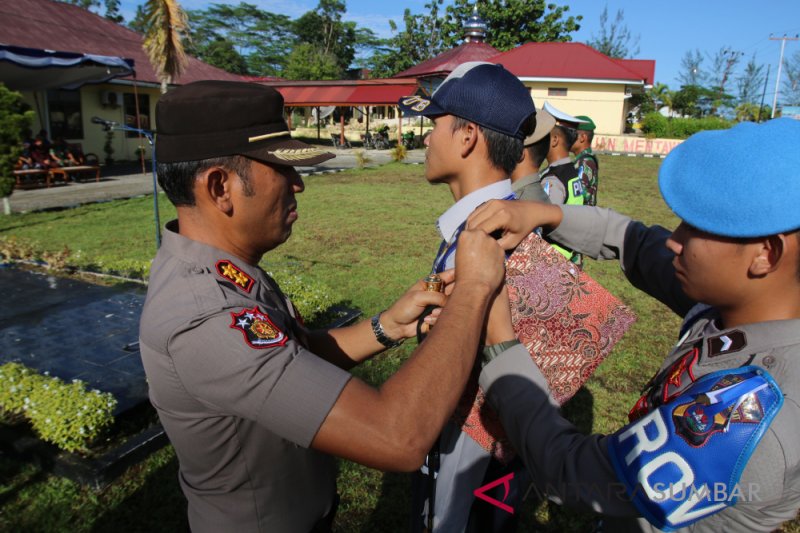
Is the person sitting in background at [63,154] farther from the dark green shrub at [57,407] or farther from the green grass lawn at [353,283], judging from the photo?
the dark green shrub at [57,407]

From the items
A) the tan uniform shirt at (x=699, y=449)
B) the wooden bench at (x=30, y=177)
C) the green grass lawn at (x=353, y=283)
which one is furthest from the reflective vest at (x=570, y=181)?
the wooden bench at (x=30, y=177)

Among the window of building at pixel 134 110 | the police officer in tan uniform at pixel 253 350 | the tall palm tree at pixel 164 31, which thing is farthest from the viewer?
the window of building at pixel 134 110

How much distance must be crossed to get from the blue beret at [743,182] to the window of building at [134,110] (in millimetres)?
23413

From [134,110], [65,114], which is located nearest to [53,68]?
[65,114]

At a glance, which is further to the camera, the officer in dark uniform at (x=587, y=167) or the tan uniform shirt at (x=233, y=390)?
the officer in dark uniform at (x=587, y=167)

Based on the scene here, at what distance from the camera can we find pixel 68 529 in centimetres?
293

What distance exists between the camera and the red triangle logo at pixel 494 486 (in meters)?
1.87

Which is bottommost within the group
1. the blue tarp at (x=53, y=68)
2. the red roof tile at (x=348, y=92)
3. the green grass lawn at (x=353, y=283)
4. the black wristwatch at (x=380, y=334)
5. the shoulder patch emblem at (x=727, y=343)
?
the green grass lawn at (x=353, y=283)

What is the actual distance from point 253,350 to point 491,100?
3.83ft

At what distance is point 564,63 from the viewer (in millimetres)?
30625

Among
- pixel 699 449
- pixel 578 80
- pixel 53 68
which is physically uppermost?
pixel 578 80

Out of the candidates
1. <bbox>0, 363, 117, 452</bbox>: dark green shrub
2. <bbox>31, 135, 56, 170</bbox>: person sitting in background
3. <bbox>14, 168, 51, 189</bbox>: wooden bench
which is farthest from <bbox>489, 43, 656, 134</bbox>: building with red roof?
<bbox>0, 363, 117, 452</bbox>: dark green shrub

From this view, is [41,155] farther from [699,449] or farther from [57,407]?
[699,449]

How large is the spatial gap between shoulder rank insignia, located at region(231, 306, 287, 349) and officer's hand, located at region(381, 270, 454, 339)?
56 centimetres
